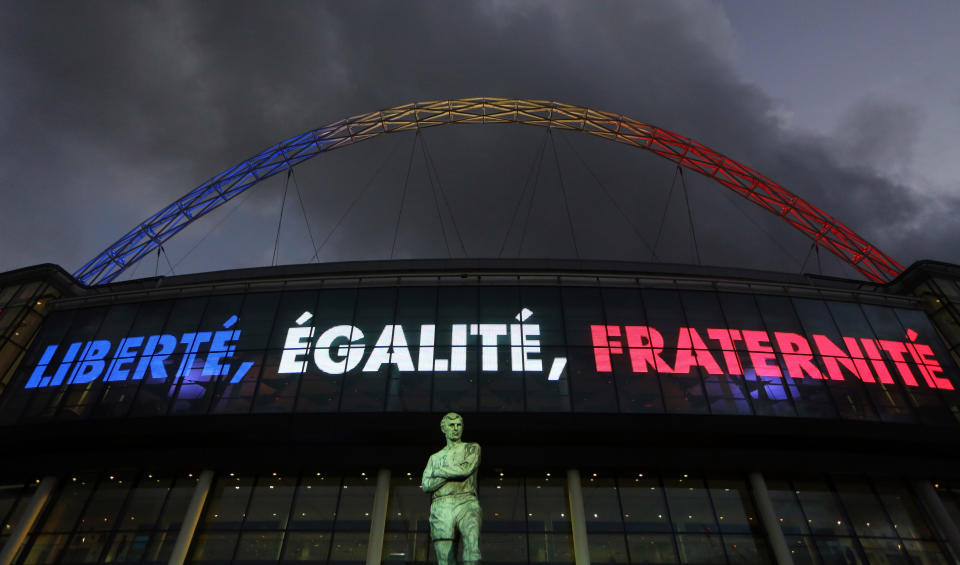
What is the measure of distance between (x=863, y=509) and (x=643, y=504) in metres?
10.3

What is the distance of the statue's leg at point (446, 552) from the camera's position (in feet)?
39.9

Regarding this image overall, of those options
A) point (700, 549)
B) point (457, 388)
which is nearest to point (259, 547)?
point (457, 388)

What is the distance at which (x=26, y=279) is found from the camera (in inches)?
1374

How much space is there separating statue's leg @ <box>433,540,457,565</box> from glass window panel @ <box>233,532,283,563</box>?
1507cm

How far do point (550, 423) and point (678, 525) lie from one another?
23.0ft

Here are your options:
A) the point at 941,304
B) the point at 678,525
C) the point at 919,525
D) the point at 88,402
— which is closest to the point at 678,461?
the point at 678,525

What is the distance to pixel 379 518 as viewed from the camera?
2441 cm

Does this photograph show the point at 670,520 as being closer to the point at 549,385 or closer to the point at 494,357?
the point at 549,385

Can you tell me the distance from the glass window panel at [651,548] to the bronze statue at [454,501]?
555 inches

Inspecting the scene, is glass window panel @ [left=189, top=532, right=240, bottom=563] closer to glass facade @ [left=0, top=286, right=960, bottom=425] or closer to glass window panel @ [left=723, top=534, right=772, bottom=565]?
glass facade @ [left=0, top=286, right=960, bottom=425]

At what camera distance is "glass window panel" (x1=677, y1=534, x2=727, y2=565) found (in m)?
23.7

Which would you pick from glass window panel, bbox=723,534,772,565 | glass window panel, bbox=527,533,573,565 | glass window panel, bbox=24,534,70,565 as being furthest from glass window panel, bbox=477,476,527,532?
glass window panel, bbox=24,534,70,565

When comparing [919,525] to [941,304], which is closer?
[919,525]

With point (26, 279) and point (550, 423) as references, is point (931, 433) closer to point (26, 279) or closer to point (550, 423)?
point (550, 423)
